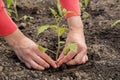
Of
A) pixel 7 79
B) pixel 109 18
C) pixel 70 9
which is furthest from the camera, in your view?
pixel 109 18

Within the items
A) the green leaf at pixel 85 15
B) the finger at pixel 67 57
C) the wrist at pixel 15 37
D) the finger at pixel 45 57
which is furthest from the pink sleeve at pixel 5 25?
the green leaf at pixel 85 15

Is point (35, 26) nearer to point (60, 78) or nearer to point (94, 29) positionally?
point (94, 29)

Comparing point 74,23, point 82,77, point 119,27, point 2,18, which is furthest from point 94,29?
point 2,18

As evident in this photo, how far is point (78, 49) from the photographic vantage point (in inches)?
81.7

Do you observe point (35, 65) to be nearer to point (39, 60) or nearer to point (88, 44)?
point (39, 60)

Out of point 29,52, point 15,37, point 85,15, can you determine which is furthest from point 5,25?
point 85,15

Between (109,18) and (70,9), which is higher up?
(70,9)

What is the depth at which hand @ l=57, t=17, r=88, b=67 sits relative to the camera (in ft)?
6.66

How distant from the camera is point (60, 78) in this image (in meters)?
1.94

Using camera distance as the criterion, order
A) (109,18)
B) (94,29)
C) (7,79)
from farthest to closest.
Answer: (109,18)
(94,29)
(7,79)

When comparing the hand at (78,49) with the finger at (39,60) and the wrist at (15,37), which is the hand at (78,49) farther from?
the wrist at (15,37)

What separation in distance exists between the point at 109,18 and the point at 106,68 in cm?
77

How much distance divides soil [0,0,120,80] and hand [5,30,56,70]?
4cm

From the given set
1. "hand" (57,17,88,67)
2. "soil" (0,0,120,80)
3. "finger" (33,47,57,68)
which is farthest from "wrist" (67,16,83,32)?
"finger" (33,47,57,68)
